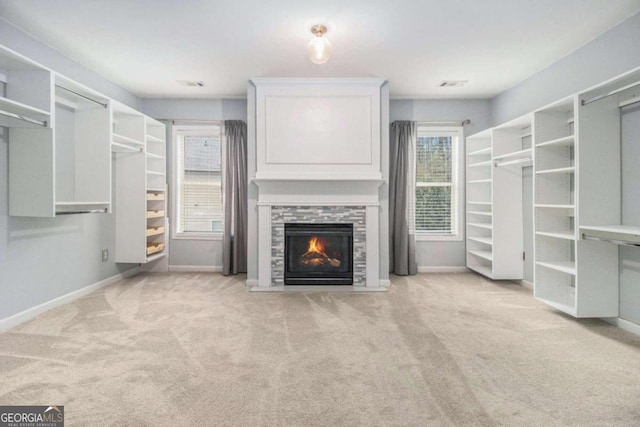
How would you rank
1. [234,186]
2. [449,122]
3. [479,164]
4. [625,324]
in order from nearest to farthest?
[625,324] < [479,164] < [234,186] < [449,122]

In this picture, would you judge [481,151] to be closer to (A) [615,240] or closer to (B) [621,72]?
(B) [621,72]

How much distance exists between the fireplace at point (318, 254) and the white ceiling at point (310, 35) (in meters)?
1.92

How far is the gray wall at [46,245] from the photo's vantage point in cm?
294

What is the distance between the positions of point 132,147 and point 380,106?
3.08 metres

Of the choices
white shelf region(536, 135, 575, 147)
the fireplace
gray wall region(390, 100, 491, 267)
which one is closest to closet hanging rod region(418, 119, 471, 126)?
gray wall region(390, 100, 491, 267)

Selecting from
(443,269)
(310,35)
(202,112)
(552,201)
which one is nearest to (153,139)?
(202,112)

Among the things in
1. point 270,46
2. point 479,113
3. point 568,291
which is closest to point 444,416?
point 568,291

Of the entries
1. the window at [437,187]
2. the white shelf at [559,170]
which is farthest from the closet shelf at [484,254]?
the white shelf at [559,170]

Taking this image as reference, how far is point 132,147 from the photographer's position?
13.6ft

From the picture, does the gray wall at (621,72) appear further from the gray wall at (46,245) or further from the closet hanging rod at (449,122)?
the gray wall at (46,245)

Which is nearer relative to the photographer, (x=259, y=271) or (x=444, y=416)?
(x=444, y=416)

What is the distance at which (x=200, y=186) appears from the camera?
17.4 ft

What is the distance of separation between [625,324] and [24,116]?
17.4 ft

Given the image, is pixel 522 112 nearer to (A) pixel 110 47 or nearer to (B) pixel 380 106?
(B) pixel 380 106
